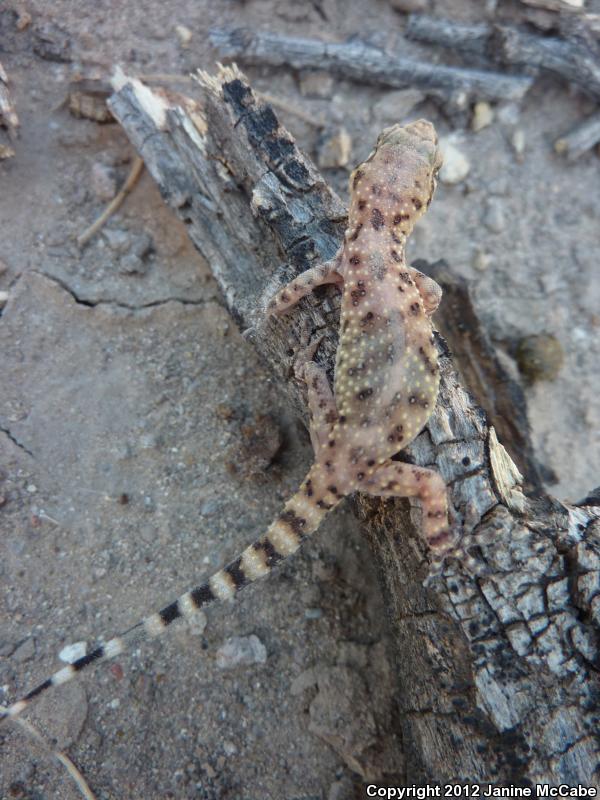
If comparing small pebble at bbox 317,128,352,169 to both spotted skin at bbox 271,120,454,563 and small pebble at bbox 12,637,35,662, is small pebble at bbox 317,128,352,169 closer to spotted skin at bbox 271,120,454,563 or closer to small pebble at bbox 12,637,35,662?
spotted skin at bbox 271,120,454,563

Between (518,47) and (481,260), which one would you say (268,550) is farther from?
(518,47)

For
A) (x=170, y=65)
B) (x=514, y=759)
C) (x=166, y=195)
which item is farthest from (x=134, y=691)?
(x=170, y=65)

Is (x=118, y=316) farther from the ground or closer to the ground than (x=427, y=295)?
farther from the ground

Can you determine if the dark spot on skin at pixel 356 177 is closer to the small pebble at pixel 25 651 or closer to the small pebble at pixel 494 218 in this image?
the small pebble at pixel 494 218

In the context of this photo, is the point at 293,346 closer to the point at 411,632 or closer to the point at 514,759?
the point at 411,632

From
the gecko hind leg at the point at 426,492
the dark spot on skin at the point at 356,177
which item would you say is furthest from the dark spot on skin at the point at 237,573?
the dark spot on skin at the point at 356,177

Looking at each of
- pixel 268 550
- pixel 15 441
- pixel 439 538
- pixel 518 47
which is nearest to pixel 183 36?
pixel 518 47

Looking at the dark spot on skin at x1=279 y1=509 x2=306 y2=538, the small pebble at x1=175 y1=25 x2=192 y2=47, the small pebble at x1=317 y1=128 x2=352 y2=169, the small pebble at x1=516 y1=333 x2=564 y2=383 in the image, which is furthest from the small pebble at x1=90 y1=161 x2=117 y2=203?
the small pebble at x1=516 y1=333 x2=564 y2=383
